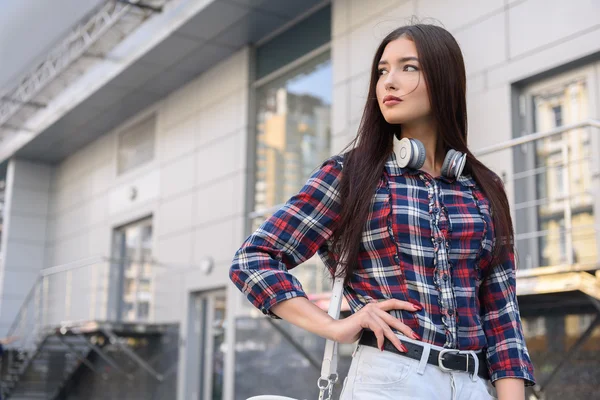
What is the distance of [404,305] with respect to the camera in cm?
144

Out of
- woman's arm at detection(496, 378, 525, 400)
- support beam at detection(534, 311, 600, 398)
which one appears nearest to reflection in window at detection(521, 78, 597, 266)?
support beam at detection(534, 311, 600, 398)

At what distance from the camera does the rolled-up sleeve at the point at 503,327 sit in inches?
62.2

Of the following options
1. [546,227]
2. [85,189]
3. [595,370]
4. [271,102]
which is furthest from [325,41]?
[85,189]

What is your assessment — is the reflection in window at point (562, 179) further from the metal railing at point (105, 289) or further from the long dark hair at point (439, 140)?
the metal railing at point (105, 289)

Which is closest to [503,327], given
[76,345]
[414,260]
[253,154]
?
[414,260]

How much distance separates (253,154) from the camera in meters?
9.84

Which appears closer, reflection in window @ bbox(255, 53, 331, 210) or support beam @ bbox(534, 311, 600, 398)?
support beam @ bbox(534, 311, 600, 398)

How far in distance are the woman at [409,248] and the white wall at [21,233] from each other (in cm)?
1476

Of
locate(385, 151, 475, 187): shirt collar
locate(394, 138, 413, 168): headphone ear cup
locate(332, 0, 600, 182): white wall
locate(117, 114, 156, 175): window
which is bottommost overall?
locate(385, 151, 475, 187): shirt collar

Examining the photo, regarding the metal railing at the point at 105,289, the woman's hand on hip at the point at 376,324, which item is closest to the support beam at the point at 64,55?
the metal railing at the point at 105,289

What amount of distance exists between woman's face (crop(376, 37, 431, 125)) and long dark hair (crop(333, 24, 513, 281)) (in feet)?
0.05

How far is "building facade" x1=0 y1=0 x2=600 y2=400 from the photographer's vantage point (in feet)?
18.9

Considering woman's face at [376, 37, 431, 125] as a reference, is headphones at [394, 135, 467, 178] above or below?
below

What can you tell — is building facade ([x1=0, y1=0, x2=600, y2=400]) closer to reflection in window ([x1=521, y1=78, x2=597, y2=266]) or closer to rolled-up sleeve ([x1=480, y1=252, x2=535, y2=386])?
reflection in window ([x1=521, y1=78, x2=597, y2=266])
